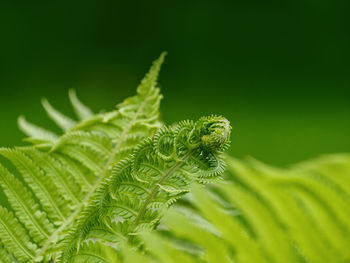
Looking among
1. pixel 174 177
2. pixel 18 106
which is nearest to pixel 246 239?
pixel 174 177

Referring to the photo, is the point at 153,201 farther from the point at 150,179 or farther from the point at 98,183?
the point at 98,183

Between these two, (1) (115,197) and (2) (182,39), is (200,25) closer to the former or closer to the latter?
(2) (182,39)

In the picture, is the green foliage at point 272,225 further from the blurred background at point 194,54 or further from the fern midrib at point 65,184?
the blurred background at point 194,54

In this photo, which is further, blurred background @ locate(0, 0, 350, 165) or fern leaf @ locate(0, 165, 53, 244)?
blurred background @ locate(0, 0, 350, 165)

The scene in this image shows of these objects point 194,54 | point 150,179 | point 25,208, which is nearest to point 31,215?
point 25,208

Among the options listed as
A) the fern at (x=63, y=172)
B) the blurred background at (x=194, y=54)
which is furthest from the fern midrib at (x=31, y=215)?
the blurred background at (x=194, y=54)

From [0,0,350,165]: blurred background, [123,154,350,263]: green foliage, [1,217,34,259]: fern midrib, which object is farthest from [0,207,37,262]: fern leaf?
[0,0,350,165]: blurred background

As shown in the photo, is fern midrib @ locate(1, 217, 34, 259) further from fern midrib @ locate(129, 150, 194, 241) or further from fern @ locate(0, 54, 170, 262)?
fern midrib @ locate(129, 150, 194, 241)
